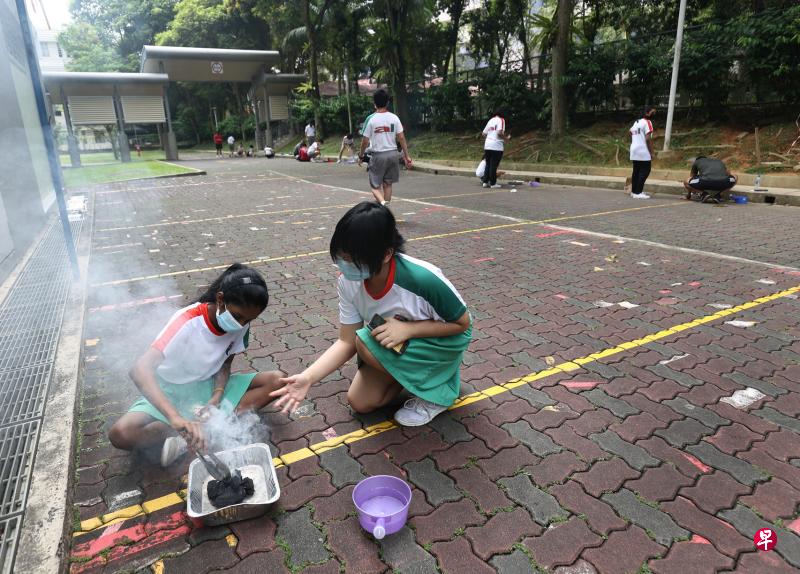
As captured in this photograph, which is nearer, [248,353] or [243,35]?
[248,353]

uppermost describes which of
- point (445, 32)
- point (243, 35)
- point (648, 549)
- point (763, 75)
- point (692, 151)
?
point (243, 35)

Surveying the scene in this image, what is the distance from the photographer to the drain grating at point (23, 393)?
3041 mm

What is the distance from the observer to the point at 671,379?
336 cm

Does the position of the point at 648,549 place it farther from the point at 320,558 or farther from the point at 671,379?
the point at 671,379

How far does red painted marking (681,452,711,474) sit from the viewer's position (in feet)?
8.16

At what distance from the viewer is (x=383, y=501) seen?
7.54 feet

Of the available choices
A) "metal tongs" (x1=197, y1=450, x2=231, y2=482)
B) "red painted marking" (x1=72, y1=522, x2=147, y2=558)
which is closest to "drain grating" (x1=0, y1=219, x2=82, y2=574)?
"red painted marking" (x1=72, y1=522, x2=147, y2=558)

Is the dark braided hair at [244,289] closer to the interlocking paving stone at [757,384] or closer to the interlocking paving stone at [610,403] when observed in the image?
the interlocking paving stone at [610,403]

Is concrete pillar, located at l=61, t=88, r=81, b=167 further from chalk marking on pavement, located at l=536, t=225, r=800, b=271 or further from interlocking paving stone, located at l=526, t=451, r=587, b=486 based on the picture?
interlocking paving stone, located at l=526, t=451, r=587, b=486

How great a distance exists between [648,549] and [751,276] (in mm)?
4382

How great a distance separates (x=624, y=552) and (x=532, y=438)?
0.79 m

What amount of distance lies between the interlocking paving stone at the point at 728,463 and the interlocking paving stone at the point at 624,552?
2.17 ft

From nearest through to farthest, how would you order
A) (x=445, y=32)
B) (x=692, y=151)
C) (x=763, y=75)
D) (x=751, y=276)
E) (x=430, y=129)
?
1. (x=751, y=276)
2. (x=763, y=75)
3. (x=692, y=151)
4. (x=430, y=129)
5. (x=445, y=32)

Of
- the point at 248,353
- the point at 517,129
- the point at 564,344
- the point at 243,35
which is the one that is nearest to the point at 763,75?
the point at 517,129
